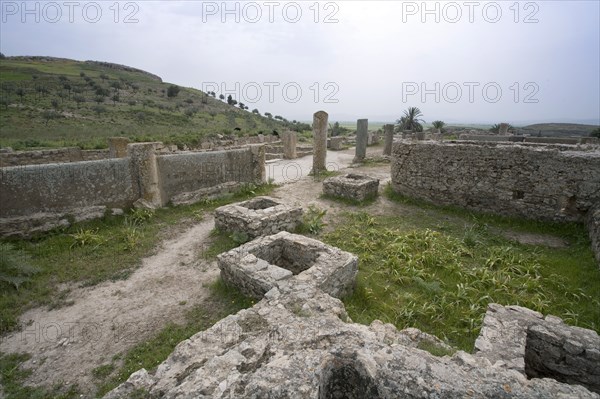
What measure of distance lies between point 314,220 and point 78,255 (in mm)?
5862

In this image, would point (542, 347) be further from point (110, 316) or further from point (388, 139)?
point (388, 139)

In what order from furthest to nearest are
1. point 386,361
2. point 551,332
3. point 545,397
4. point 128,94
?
point 128,94 → point 551,332 → point 386,361 → point 545,397

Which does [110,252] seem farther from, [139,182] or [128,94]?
[128,94]

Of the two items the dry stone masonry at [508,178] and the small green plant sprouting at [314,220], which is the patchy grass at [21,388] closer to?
the small green plant sprouting at [314,220]

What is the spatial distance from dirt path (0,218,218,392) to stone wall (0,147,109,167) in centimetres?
1086

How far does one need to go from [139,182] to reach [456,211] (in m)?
10.2

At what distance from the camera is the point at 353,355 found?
2.84 meters

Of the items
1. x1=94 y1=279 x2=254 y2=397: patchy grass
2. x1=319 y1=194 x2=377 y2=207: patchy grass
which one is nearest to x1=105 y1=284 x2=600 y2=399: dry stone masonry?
x1=94 y1=279 x2=254 y2=397: patchy grass

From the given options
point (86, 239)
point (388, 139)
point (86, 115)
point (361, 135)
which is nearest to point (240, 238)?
point (86, 239)

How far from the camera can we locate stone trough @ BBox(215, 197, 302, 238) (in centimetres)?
757

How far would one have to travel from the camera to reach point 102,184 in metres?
8.59

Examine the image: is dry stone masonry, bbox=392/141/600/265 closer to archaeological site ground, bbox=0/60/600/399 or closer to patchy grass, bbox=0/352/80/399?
archaeological site ground, bbox=0/60/600/399

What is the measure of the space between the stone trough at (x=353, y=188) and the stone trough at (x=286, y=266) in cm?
487

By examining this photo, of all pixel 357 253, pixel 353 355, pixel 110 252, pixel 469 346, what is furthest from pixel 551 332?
pixel 110 252
